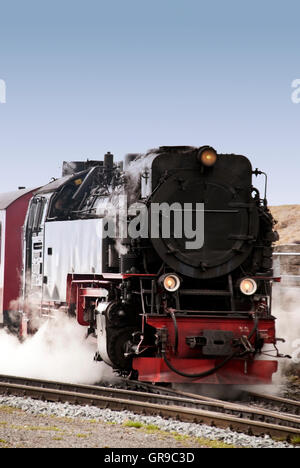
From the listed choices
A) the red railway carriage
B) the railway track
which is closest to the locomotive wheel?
the railway track

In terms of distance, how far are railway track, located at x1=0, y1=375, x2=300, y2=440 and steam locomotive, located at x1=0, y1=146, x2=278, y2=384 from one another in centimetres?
51

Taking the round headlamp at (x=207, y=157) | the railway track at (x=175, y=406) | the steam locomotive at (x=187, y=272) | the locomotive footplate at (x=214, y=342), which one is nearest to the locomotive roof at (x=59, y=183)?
the steam locomotive at (x=187, y=272)

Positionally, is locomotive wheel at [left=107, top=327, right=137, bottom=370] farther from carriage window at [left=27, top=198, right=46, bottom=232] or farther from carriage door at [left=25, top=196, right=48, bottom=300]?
carriage window at [left=27, top=198, right=46, bottom=232]

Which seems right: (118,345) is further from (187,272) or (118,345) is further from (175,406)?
(175,406)

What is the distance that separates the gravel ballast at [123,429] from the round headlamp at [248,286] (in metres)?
2.69

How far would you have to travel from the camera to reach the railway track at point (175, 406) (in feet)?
26.8

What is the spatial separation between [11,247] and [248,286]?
23.9ft

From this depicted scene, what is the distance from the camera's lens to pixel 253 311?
36.0 ft

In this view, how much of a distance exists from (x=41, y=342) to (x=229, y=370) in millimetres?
4795

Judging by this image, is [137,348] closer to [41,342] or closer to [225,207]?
[225,207]

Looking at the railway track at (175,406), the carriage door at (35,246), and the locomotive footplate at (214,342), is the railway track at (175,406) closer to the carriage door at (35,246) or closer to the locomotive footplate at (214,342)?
the locomotive footplate at (214,342)

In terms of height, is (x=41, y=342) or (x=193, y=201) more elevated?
(x=193, y=201)

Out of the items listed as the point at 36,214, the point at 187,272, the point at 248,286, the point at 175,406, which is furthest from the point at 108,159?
the point at 175,406
